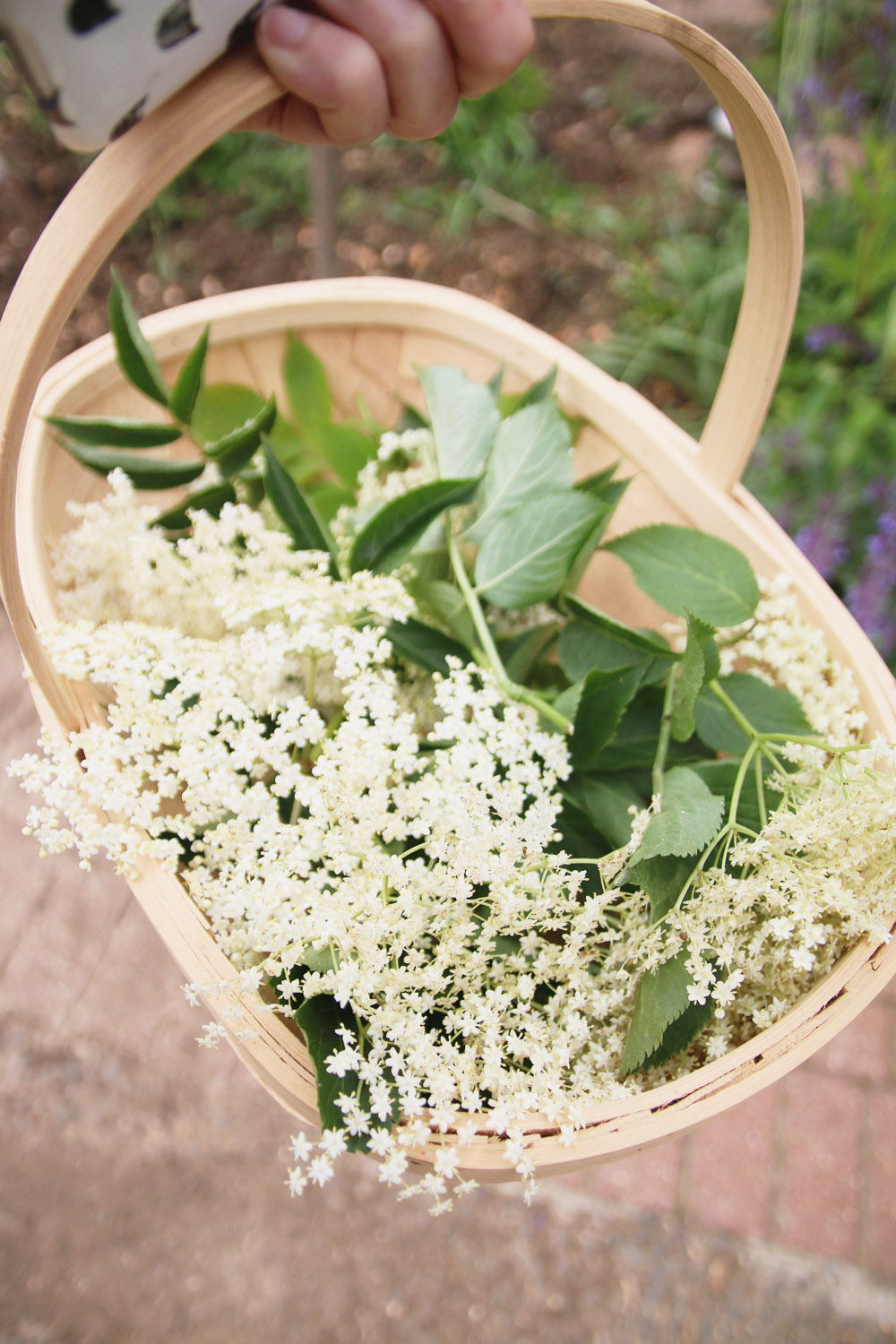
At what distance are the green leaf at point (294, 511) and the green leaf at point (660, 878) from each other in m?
0.29

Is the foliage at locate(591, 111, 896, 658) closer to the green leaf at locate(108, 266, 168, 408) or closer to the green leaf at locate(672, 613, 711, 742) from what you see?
the green leaf at locate(672, 613, 711, 742)

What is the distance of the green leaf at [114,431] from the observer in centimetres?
61

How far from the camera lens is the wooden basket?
0.43 m

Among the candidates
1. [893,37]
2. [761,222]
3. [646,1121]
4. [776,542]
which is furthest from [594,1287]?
[893,37]

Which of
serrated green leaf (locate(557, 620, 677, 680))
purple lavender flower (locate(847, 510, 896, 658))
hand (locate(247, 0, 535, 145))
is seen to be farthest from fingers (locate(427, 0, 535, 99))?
purple lavender flower (locate(847, 510, 896, 658))

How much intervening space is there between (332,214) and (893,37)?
3.39 ft

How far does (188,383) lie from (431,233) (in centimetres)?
116

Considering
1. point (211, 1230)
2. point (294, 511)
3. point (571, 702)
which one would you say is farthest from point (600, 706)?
point (211, 1230)

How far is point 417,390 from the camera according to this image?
2.90ft

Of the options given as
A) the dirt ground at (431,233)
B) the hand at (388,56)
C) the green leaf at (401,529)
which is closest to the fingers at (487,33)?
the hand at (388,56)

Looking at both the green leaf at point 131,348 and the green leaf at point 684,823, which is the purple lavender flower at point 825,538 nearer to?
the green leaf at point 684,823

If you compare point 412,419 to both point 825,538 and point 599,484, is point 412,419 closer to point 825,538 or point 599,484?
point 599,484

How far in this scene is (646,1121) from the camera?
18.4 inches

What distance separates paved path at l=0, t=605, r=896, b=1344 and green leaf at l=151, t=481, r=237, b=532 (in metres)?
0.69
